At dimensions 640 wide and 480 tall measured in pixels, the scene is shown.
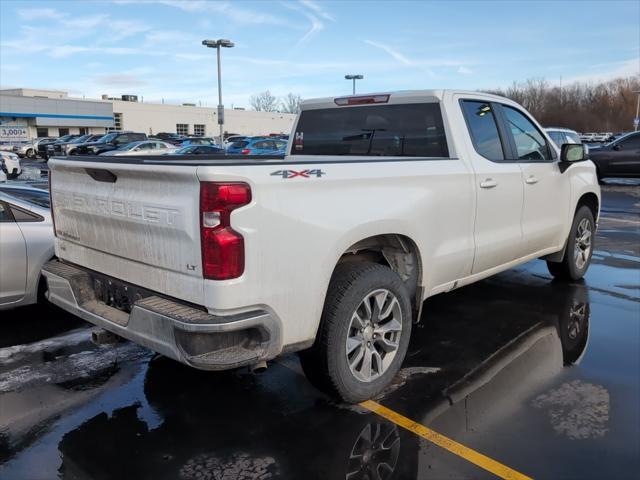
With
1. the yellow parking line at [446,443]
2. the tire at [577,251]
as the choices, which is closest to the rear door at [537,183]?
the tire at [577,251]

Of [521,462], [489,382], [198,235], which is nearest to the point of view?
[198,235]

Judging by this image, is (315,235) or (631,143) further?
(631,143)

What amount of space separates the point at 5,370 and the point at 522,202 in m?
4.58

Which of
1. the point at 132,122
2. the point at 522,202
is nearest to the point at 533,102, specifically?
the point at 132,122

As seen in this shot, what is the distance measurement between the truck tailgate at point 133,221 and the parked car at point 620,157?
19.3 m

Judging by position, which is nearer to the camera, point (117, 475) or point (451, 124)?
point (117, 475)

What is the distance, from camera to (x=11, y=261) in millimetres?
5230

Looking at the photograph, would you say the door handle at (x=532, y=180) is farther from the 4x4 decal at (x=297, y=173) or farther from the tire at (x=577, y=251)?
the 4x4 decal at (x=297, y=173)

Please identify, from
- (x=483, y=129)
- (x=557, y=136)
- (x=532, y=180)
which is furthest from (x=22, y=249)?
(x=557, y=136)

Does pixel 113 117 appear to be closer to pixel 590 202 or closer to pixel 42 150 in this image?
pixel 42 150

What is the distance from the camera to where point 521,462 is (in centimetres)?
307

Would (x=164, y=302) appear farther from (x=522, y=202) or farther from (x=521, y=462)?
(x=522, y=202)

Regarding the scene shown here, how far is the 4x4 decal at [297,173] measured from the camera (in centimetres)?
301

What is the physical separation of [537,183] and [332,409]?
10.1ft
